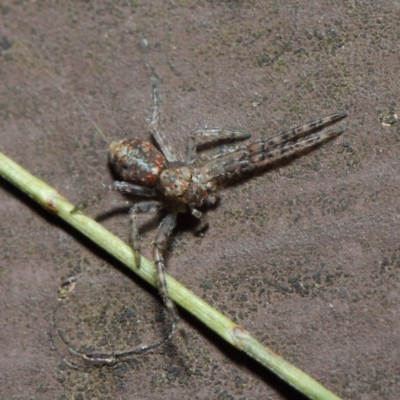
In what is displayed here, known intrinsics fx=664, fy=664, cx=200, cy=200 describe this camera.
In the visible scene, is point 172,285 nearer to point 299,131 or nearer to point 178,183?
point 178,183

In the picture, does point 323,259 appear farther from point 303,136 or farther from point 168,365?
point 168,365

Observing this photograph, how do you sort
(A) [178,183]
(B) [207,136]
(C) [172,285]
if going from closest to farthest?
(C) [172,285] < (A) [178,183] < (B) [207,136]

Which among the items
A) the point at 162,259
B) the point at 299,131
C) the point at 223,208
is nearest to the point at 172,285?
the point at 162,259

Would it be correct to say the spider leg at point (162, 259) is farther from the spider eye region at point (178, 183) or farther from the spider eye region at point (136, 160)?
the spider eye region at point (136, 160)

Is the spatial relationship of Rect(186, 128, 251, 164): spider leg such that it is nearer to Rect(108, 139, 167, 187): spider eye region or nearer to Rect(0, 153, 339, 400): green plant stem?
Rect(108, 139, 167, 187): spider eye region

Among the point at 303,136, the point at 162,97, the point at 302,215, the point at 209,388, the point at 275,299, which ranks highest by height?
the point at 162,97

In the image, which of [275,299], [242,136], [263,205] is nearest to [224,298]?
[275,299]

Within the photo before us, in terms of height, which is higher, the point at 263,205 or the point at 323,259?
the point at 263,205

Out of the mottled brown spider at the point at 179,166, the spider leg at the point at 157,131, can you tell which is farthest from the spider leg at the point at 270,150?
the spider leg at the point at 157,131
